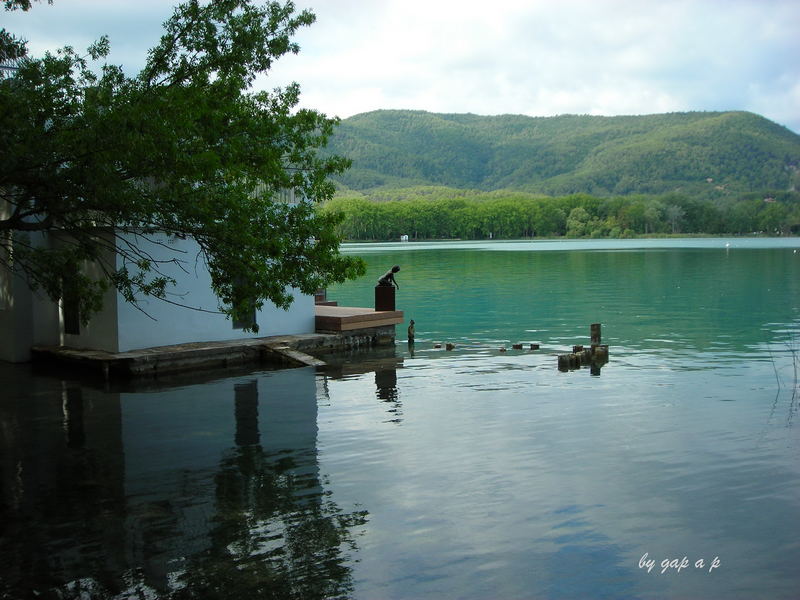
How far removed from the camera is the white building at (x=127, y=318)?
19594 millimetres

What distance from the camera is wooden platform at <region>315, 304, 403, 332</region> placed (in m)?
24.2

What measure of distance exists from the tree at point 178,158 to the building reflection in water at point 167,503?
7.72 feet

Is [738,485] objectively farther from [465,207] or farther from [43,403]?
[465,207]

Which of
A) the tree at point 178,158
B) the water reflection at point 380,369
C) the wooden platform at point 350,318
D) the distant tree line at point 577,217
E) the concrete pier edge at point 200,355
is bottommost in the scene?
the water reflection at point 380,369

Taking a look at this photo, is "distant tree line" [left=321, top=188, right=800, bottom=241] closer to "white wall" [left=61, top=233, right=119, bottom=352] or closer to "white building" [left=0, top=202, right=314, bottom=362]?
"white building" [left=0, top=202, right=314, bottom=362]

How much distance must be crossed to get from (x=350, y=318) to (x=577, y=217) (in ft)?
561

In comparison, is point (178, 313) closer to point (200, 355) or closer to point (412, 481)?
point (200, 355)

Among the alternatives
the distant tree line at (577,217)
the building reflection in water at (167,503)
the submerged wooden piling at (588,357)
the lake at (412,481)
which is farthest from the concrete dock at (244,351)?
the distant tree line at (577,217)

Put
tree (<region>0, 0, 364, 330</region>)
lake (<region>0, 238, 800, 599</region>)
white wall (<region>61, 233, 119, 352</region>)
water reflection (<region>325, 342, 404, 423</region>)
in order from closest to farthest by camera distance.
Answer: lake (<region>0, 238, 800, 599</region>) → tree (<region>0, 0, 364, 330</region>) → water reflection (<region>325, 342, 404, 423</region>) → white wall (<region>61, 233, 119, 352</region>)

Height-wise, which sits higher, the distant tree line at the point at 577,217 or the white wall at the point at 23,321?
the distant tree line at the point at 577,217

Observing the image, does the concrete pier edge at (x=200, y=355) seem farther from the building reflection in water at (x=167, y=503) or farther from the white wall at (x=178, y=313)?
the building reflection in water at (x=167, y=503)

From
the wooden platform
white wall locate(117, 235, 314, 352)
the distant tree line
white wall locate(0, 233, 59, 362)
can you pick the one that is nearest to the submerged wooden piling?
the wooden platform

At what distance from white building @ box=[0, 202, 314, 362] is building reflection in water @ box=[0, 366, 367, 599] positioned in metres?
3.36


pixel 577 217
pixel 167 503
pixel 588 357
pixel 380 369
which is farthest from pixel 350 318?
pixel 577 217
